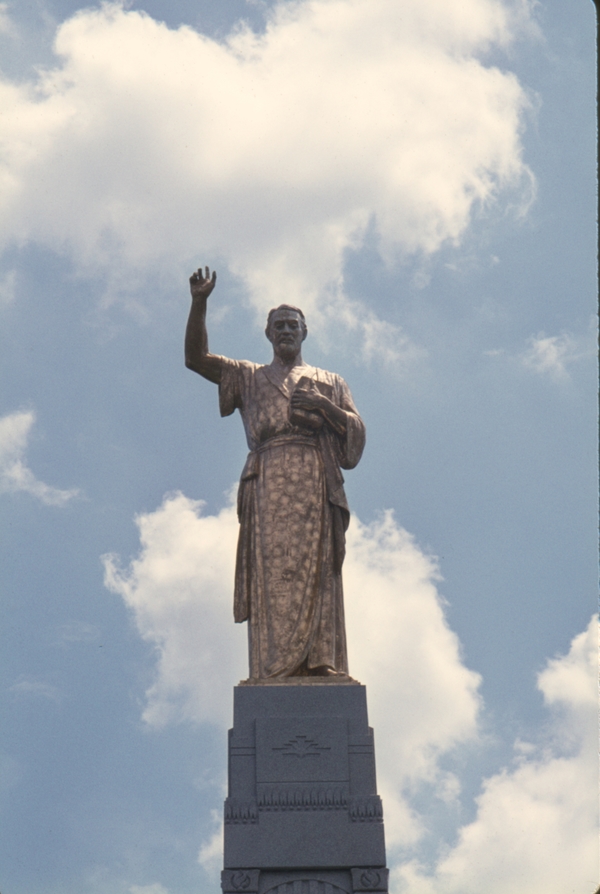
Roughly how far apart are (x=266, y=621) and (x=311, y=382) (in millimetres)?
2849

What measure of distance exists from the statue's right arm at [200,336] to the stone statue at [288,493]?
12 mm

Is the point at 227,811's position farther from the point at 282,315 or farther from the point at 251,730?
the point at 282,315

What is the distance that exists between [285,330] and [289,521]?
244 centimetres

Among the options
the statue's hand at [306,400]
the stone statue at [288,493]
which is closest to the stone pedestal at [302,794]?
the stone statue at [288,493]

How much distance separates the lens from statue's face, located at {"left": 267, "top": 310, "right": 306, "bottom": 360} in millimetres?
15258

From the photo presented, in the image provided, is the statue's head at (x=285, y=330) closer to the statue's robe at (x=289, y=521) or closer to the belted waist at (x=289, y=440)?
the statue's robe at (x=289, y=521)

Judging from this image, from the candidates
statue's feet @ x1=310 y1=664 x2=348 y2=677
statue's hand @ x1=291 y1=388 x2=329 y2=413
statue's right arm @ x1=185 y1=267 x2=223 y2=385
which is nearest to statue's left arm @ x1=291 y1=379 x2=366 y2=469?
statue's hand @ x1=291 y1=388 x2=329 y2=413

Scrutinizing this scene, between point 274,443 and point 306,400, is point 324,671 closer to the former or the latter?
point 274,443

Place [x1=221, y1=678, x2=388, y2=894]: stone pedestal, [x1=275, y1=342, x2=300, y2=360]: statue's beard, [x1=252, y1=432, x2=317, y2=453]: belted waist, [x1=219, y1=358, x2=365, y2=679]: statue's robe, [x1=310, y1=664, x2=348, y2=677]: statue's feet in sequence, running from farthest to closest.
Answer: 1. [x1=275, y1=342, x2=300, y2=360]: statue's beard
2. [x1=252, y1=432, x2=317, y2=453]: belted waist
3. [x1=219, y1=358, x2=365, y2=679]: statue's robe
4. [x1=310, y1=664, x2=348, y2=677]: statue's feet
5. [x1=221, y1=678, x2=388, y2=894]: stone pedestal

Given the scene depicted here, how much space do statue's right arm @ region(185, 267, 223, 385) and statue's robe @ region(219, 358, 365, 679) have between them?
15 centimetres

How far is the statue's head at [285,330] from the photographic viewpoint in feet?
50.1

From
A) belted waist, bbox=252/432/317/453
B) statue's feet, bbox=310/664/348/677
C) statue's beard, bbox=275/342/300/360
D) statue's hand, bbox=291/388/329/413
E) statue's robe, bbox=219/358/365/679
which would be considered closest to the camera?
statue's feet, bbox=310/664/348/677

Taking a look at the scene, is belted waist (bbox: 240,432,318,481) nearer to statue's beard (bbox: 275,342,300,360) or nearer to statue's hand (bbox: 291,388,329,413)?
statue's hand (bbox: 291,388,329,413)

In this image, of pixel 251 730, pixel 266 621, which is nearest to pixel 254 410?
pixel 266 621
